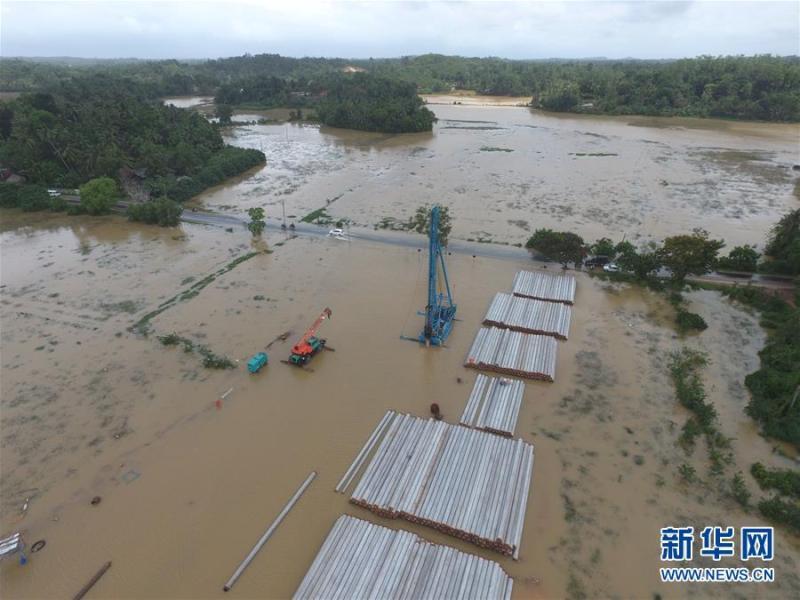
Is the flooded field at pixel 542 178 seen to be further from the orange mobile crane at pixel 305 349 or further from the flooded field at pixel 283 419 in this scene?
the orange mobile crane at pixel 305 349

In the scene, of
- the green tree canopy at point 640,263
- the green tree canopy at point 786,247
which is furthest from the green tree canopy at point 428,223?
the green tree canopy at point 786,247

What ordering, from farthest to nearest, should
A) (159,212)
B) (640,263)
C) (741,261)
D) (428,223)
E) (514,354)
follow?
(159,212) < (428,223) < (741,261) < (640,263) < (514,354)

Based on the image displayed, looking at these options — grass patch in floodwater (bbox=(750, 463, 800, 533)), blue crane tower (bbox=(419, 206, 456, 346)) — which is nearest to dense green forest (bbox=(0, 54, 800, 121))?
blue crane tower (bbox=(419, 206, 456, 346))

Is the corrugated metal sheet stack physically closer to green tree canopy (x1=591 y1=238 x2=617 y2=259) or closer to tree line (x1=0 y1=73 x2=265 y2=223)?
green tree canopy (x1=591 y1=238 x2=617 y2=259)

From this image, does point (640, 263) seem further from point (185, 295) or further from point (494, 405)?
point (185, 295)

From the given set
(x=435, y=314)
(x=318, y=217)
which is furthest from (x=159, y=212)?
(x=435, y=314)
